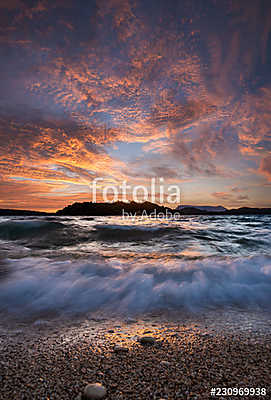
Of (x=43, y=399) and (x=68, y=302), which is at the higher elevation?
(x=43, y=399)

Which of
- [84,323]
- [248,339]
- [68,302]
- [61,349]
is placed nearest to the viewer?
[61,349]

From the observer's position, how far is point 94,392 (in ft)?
4.18

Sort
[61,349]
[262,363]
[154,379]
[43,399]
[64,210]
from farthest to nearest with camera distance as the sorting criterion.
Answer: [64,210] → [61,349] → [262,363] → [154,379] → [43,399]

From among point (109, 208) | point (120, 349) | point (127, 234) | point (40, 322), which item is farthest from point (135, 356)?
point (109, 208)

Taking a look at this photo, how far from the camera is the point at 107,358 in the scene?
169 cm

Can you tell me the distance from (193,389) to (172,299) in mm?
1749

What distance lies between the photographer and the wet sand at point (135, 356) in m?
1.36

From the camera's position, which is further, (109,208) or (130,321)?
(109,208)

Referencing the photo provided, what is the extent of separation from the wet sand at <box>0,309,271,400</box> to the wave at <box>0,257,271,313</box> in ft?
1.43

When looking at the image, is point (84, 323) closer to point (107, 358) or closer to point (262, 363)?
point (107, 358)

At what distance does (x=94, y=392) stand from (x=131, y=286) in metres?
2.24

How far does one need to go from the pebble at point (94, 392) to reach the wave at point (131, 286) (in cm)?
143

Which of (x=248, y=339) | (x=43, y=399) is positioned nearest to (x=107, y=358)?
(x=43, y=399)

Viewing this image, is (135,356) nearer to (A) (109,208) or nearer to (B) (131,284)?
(B) (131,284)
